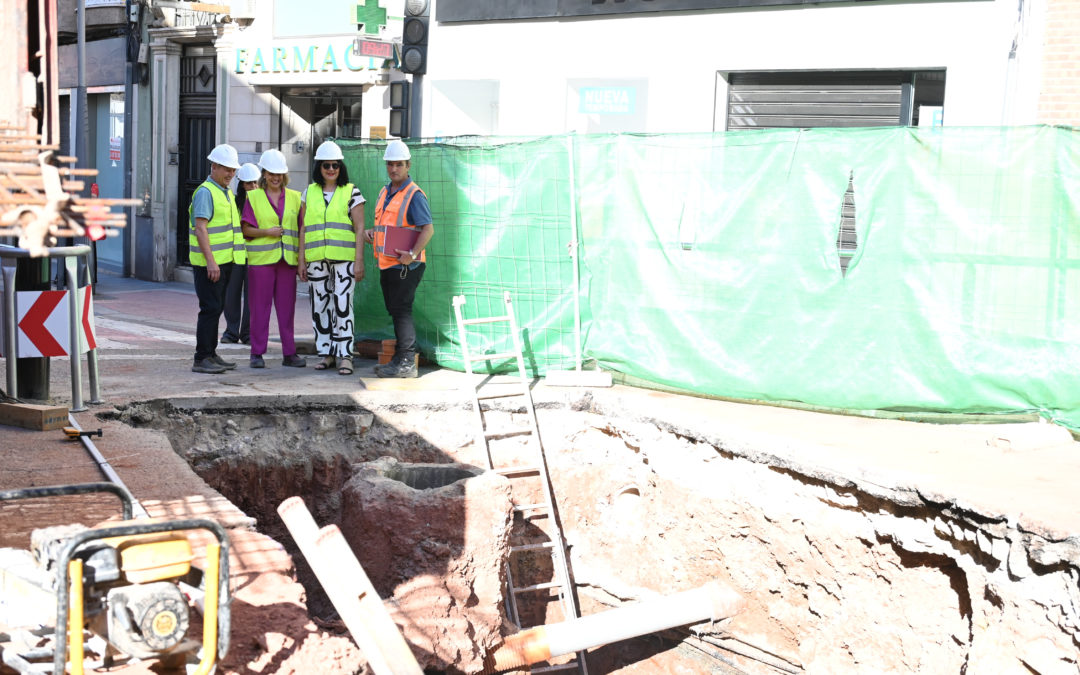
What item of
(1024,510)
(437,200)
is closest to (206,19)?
(437,200)

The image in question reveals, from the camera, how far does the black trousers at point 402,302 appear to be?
9617 mm

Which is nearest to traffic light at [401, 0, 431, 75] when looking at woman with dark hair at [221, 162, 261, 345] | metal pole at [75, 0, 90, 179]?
metal pole at [75, 0, 90, 179]

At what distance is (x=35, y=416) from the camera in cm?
751

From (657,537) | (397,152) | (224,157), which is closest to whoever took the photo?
(657,537)

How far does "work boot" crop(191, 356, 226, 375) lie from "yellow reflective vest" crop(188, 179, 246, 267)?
0.83 meters

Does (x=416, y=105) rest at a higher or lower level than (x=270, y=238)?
higher

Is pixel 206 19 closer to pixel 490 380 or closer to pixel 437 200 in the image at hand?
pixel 437 200

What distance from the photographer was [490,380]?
9625 mm

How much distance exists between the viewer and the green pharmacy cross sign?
1645 cm

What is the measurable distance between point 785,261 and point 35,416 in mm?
5384

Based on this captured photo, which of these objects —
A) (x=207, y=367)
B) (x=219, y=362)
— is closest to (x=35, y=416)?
(x=207, y=367)

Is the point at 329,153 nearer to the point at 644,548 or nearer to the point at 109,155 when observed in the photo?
the point at 644,548

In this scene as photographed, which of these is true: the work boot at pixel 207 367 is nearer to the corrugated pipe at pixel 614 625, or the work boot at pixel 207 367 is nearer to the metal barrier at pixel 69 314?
the metal barrier at pixel 69 314

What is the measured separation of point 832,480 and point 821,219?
89.2 inches
